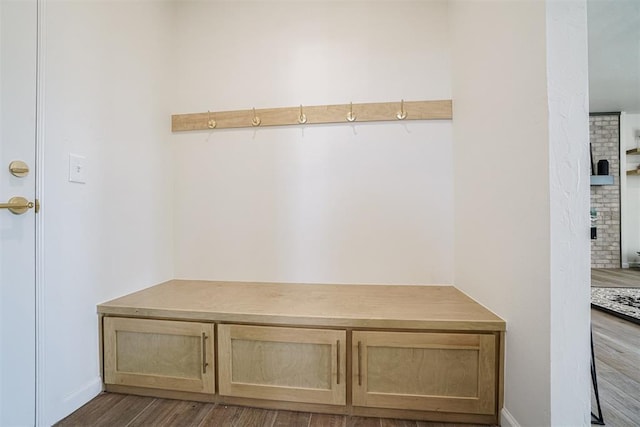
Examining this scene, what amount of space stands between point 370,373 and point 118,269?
1582 mm

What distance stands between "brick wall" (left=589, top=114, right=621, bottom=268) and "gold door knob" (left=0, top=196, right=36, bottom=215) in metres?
6.84

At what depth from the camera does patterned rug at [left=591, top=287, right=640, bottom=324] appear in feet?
7.33

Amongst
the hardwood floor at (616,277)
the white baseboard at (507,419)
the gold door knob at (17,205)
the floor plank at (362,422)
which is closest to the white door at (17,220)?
the gold door knob at (17,205)

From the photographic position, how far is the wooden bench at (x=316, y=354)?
1153 millimetres

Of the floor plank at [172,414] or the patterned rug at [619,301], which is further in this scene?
the patterned rug at [619,301]

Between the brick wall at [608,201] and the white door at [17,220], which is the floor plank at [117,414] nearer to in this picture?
the white door at [17,220]

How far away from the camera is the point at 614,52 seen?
264 cm

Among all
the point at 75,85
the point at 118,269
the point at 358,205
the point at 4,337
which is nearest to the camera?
the point at 4,337

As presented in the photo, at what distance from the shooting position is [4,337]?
993mm

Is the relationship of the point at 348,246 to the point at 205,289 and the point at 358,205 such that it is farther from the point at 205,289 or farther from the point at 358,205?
the point at 205,289

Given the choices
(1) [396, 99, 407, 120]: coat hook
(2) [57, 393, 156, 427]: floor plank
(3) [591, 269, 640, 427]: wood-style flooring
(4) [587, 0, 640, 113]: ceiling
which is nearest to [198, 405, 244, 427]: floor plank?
(2) [57, 393, 156, 427]: floor plank

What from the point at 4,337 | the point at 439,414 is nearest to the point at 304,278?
the point at 439,414

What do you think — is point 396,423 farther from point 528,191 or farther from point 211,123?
point 211,123

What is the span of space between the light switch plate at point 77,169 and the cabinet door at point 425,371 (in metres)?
1.64
